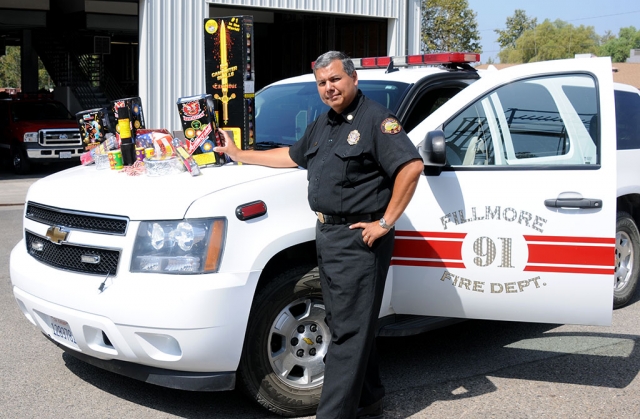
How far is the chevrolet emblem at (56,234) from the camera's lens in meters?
3.99

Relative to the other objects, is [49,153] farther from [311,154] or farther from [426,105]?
[311,154]

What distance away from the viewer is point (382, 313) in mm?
4336

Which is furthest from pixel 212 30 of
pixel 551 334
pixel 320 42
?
pixel 320 42

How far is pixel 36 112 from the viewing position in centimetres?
1925


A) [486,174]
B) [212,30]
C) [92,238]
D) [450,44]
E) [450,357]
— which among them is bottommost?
[450,357]

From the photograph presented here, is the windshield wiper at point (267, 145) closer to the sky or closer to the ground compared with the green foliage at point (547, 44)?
closer to the ground

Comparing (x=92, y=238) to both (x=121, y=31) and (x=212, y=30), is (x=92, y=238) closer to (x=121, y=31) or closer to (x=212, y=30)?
(x=212, y=30)

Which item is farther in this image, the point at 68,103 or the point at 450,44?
the point at 450,44

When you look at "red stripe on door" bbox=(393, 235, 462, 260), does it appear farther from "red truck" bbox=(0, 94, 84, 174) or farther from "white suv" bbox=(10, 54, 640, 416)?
"red truck" bbox=(0, 94, 84, 174)

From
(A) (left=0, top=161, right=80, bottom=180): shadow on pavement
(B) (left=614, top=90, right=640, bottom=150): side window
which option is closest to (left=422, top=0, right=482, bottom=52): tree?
(A) (left=0, top=161, right=80, bottom=180): shadow on pavement

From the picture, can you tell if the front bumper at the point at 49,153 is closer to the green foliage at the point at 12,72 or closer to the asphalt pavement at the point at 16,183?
the asphalt pavement at the point at 16,183

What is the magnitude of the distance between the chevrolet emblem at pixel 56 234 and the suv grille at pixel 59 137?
14.6 metres

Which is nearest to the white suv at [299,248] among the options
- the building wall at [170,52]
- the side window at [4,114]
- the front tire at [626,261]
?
the front tire at [626,261]

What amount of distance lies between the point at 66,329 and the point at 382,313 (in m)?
1.66
